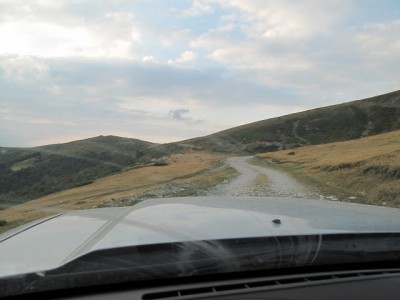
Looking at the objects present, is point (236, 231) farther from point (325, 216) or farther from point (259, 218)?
point (325, 216)

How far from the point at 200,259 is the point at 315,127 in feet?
558

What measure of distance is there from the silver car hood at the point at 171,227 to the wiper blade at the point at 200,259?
0.18ft

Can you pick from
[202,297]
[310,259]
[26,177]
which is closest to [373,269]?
[310,259]

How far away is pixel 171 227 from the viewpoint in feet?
8.99

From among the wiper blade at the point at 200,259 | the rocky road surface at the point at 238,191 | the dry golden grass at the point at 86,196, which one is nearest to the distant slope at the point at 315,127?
the dry golden grass at the point at 86,196

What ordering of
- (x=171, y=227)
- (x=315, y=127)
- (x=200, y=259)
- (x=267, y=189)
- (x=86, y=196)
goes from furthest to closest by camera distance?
(x=315, y=127) < (x=86, y=196) < (x=267, y=189) < (x=171, y=227) < (x=200, y=259)

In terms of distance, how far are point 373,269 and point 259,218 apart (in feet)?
2.39

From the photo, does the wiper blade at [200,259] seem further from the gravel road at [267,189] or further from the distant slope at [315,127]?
the distant slope at [315,127]

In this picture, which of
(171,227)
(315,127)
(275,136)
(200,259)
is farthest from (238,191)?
(315,127)

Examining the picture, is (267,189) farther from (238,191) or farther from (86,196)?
(86,196)

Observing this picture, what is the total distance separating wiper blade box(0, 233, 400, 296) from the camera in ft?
7.29

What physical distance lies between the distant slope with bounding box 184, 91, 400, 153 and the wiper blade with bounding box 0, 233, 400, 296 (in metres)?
138

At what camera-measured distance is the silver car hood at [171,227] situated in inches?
97.9

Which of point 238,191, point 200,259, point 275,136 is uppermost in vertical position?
point 275,136
